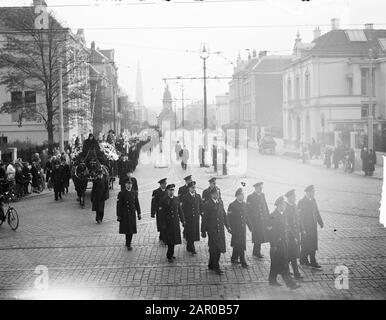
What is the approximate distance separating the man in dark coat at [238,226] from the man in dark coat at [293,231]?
1.13m

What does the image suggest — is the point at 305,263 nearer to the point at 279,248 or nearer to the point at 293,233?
the point at 293,233

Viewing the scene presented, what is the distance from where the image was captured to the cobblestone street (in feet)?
30.5

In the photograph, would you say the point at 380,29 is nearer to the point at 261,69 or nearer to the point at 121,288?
the point at 261,69

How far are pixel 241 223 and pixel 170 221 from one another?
1.61 metres

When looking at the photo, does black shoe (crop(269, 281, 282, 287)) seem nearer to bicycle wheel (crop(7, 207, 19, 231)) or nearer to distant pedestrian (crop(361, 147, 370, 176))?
bicycle wheel (crop(7, 207, 19, 231))

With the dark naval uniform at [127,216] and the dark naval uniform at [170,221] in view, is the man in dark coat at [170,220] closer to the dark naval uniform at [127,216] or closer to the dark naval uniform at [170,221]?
the dark naval uniform at [170,221]

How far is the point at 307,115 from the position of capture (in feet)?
178

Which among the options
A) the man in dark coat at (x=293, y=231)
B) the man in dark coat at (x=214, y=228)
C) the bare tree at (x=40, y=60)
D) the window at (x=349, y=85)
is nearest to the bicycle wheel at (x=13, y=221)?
the man in dark coat at (x=214, y=228)

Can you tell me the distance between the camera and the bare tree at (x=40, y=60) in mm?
33906

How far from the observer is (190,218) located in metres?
12.2

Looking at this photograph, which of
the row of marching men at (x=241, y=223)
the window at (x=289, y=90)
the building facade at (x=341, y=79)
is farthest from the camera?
the window at (x=289, y=90)

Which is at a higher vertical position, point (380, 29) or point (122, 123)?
point (380, 29)
